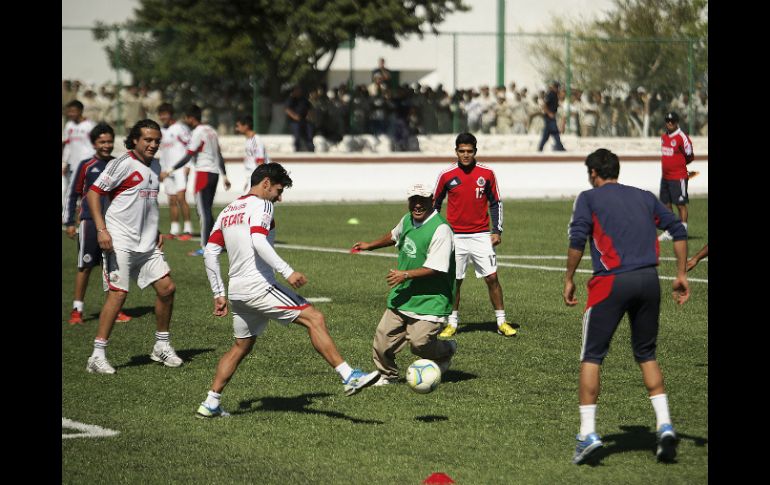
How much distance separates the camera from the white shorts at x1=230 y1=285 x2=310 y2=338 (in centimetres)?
930

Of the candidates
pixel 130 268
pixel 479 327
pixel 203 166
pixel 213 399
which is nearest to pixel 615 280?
pixel 213 399

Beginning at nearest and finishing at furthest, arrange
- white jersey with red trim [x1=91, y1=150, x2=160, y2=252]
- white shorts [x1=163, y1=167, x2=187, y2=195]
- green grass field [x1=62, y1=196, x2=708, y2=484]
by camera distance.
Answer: green grass field [x1=62, y1=196, x2=708, y2=484] < white jersey with red trim [x1=91, y1=150, x2=160, y2=252] < white shorts [x1=163, y1=167, x2=187, y2=195]

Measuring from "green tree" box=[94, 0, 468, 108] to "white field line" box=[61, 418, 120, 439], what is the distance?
23.1 meters

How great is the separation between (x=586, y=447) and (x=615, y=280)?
1093 mm

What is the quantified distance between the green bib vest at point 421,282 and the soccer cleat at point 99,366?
2.73 metres

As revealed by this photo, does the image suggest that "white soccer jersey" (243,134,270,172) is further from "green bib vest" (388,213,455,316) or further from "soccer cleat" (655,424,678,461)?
"soccer cleat" (655,424,678,461)

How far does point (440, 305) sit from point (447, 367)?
652mm

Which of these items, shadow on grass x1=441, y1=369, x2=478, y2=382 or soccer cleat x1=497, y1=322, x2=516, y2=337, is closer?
shadow on grass x1=441, y1=369, x2=478, y2=382

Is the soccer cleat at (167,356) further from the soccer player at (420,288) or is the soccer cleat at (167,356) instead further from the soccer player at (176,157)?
the soccer player at (176,157)

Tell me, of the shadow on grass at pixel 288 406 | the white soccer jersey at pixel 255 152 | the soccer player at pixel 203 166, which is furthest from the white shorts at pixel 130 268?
the white soccer jersey at pixel 255 152

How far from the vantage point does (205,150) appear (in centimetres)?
1994

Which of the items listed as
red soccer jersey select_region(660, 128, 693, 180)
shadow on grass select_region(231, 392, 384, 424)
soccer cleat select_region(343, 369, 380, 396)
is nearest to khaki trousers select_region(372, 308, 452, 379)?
shadow on grass select_region(231, 392, 384, 424)

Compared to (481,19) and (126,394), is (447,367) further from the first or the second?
(481,19)
